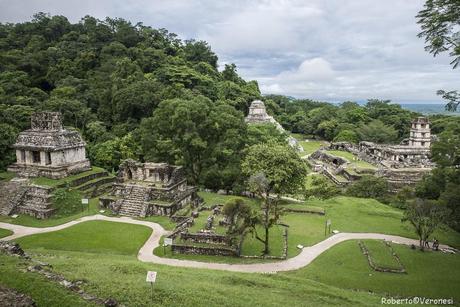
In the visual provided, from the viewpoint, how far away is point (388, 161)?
5178cm

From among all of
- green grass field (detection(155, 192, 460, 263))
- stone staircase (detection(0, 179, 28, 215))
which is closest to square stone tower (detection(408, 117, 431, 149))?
green grass field (detection(155, 192, 460, 263))

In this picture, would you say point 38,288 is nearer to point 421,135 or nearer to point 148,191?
point 148,191

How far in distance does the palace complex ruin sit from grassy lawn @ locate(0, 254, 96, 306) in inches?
1509

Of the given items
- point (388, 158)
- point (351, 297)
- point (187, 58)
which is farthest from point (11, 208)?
point (187, 58)

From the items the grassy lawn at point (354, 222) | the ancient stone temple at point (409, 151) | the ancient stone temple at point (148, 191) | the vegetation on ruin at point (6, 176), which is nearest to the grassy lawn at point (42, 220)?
the ancient stone temple at point (148, 191)

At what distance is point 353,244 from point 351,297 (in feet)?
24.1

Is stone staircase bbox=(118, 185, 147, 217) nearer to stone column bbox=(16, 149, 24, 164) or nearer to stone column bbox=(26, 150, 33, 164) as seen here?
stone column bbox=(26, 150, 33, 164)

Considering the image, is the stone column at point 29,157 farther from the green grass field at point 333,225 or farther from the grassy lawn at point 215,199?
the green grass field at point 333,225

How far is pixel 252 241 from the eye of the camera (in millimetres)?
20938

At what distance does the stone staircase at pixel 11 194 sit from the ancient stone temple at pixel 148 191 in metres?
5.70

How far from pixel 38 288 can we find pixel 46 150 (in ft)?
71.2

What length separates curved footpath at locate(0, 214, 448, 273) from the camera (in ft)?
57.5

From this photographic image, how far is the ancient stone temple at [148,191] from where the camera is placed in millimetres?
24984

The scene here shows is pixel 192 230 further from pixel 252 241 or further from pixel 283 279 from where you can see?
pixel 283 279
